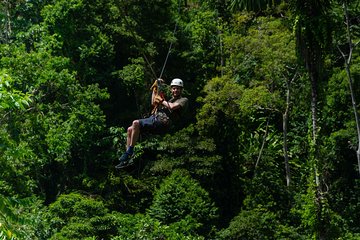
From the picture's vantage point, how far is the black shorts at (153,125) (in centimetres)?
923

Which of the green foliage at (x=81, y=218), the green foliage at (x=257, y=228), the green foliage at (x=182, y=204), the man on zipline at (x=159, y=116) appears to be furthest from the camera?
the green foliage at (x=182, y=204)

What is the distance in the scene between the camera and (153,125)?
9.23m

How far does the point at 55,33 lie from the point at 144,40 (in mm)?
2533

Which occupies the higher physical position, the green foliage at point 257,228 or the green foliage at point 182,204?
the green foliage at point 182,204

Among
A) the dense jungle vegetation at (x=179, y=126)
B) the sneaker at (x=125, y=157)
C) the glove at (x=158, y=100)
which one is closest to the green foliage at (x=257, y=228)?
the dense jungle vegetation at (x=179, y=126)

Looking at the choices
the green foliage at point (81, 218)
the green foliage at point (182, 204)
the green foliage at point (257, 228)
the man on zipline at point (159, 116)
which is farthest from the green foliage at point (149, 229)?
the man on zipline at point (159, 116)

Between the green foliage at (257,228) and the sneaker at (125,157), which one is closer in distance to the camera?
the sneaker at (125,157)

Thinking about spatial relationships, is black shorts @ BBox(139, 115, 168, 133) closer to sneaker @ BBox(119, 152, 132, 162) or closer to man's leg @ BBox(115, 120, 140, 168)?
man's leg @ BBox(115, 120, 140, 168)

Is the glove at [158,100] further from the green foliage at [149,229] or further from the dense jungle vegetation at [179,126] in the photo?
the dense jungle vegetation at [179,126]

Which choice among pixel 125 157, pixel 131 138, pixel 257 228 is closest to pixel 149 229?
pixel 257 228

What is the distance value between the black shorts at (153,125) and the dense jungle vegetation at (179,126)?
8.58m

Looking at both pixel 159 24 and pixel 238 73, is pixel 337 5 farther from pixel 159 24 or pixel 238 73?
pixel 159 24

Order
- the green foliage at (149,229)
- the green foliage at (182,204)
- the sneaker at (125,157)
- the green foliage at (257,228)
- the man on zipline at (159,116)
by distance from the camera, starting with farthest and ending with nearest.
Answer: the green foliage at (182,204)
the green foliage at (257,228)
the green foliage at (149,229)
the sneaker at (125,157)
the man on zipline at (159,116)

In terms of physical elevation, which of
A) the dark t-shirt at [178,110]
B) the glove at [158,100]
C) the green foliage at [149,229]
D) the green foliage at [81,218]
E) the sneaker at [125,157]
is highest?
the glove at [158,100]
